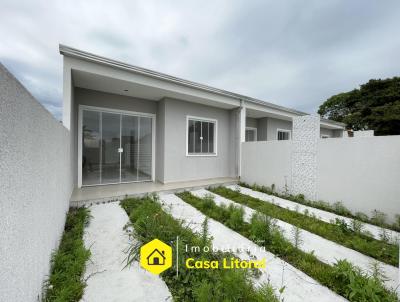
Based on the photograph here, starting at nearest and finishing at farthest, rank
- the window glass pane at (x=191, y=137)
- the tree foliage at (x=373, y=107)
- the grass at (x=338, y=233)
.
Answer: the grass at (x=338, y=233), the window glass pane at (x=191, y=137), the tree foliage at (x=373, y=107)

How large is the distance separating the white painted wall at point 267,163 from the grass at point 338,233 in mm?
1498

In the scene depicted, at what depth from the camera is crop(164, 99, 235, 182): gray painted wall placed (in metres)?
6.12

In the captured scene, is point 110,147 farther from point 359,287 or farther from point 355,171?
point 355,171

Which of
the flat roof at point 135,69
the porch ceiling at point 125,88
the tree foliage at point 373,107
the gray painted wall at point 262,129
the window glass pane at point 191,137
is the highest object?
the tree foliage at point 373,107

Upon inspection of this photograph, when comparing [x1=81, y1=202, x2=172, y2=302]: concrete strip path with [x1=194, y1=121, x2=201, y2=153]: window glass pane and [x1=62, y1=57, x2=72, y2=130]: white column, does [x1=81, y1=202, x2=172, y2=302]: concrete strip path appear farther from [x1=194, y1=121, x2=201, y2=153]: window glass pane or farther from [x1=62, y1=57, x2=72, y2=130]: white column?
[x1=194, y1=121, x2=201, y2=153]: window glass pane

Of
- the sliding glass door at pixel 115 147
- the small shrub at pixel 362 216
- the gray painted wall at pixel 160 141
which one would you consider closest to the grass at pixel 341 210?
the small shrub at pixel 362 216

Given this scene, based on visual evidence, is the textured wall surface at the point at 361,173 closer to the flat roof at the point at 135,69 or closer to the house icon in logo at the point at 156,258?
the flat roof at the point at 135,69

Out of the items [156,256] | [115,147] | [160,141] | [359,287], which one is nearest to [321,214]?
[359,287]

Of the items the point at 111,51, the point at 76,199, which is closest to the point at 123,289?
the point at 76,199

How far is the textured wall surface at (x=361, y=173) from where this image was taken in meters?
3.51

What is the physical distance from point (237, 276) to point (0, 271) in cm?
167

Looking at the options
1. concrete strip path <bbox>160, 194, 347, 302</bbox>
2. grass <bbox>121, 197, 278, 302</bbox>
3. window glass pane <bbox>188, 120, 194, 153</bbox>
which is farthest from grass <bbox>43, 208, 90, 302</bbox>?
window glass pane <bbox>188, 120, 194, 153</bbox>

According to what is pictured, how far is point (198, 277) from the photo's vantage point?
185 centimetres

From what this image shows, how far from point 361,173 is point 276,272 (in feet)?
11.3
